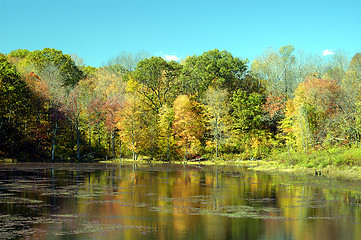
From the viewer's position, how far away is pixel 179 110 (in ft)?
226

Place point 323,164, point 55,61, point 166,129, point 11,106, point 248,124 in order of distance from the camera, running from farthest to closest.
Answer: point 55,61 < point 166,129 < point 248,124 < point 11,106 < point 323,164

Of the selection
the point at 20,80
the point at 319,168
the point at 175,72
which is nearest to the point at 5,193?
the point at 319,168

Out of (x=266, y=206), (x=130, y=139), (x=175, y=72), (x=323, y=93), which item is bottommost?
(x=266, y=206)

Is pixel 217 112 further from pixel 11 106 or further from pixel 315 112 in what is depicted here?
pixel 11 106

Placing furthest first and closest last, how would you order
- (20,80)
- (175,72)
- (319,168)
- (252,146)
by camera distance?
(175,72) → (252,146) → (20,80) → (319,168)

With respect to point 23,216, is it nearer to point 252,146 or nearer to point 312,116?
point 312,116

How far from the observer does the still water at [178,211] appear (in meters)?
15.4

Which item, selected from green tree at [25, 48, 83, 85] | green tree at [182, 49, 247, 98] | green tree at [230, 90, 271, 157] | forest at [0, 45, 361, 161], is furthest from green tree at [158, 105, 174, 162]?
green tree at [25, 48, 83, 85]

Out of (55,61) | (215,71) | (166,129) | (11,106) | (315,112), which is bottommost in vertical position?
(166,129)

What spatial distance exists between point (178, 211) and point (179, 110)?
162ft

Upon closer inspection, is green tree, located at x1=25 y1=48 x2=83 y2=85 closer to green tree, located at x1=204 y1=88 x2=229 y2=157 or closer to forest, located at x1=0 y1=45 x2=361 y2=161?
forest, located at x1=0 y1=45 x2=361 y2=161

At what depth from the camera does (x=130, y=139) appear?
6888cm

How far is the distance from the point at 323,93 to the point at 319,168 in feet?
63.5

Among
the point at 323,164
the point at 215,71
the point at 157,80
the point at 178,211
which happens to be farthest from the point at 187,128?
the point at 178,211
